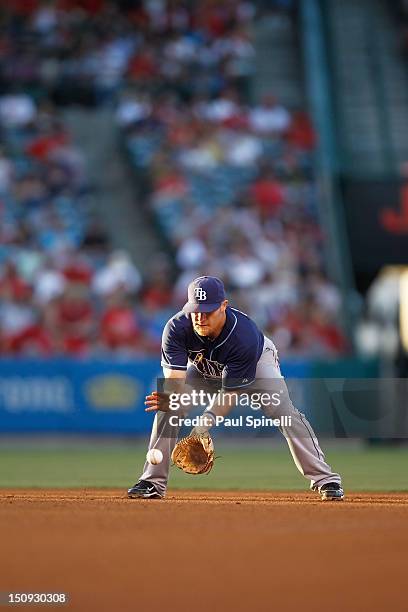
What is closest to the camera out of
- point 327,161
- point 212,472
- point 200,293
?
point 200,293

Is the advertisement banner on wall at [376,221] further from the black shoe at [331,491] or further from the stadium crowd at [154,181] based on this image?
the black shoe at [331,491]

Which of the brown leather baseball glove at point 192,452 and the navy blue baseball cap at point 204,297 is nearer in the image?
Result: the navy blue baseball cap at point 204,297

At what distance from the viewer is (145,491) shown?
1042 centimetres

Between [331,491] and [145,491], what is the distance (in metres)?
1.48

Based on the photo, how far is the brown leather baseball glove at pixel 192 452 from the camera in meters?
9.98

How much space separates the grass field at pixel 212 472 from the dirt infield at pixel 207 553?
7.15ft

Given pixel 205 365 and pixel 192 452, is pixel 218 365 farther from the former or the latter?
pixel 192 452

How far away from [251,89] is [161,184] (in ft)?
12.0

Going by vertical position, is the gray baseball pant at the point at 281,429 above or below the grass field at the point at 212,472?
below

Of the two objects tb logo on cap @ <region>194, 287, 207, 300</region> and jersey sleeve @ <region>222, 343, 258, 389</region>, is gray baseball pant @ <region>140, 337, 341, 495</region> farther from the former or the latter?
tb logo on cap @ <region>194, 287, 207, 300</region>

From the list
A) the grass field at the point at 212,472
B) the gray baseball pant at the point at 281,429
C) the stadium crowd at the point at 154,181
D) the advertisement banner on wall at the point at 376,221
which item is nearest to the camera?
the gray baseball pant at the point at 281,429

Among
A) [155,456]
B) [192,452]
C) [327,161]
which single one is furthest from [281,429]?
[327,161]

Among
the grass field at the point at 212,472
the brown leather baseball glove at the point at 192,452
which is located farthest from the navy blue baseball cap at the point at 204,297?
the grass field at the point at 212,472

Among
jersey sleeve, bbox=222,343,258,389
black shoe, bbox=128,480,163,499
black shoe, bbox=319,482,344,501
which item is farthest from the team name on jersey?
black shoe, bbox=319,482,344,501
